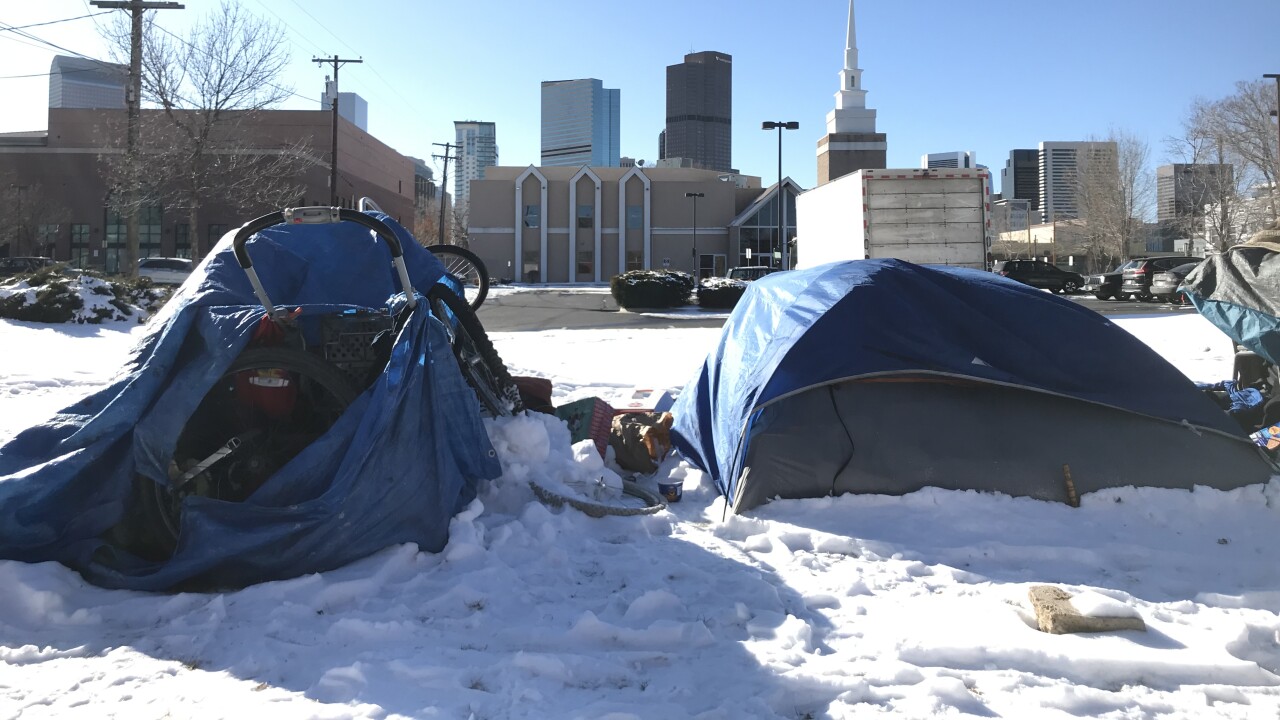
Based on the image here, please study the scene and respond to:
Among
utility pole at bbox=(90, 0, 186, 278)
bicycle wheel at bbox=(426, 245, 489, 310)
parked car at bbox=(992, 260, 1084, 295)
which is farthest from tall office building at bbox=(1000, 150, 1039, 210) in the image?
bicycle wheel at bbox=(426, 245, 489, 310)

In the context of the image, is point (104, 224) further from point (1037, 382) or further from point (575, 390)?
point (1037, 382)

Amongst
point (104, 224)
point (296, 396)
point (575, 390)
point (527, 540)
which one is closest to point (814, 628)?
point (527, 540)

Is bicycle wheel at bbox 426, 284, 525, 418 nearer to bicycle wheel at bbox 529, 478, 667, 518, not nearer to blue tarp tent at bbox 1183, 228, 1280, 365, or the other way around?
bicycle wheel at bbox 529, 478, 667, 518

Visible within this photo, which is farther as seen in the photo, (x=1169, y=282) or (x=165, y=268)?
(x=165, y=268)

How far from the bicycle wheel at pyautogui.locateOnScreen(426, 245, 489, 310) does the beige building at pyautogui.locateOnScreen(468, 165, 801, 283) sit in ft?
194

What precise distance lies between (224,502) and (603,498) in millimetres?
2187

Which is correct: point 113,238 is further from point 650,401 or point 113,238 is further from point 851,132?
point 650,401

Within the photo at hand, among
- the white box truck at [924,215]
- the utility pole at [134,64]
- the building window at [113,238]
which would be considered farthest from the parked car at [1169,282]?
the building window at [113,238]

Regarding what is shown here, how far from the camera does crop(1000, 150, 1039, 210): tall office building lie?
192 m

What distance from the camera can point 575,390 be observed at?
973 cm

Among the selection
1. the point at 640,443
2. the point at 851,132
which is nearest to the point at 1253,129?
the point at 851,132

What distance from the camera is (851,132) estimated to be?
223ft

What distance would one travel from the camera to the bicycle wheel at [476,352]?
472 cm

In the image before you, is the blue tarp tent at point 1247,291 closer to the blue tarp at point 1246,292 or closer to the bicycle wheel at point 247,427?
the blue tarp at point 1246,292
